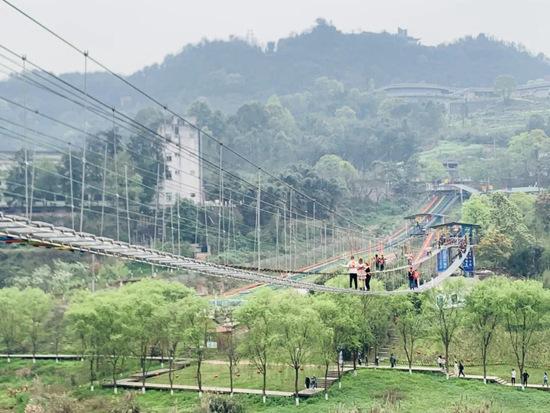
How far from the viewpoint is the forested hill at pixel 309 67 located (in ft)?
347

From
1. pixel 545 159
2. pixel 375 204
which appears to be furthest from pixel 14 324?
pixel 545 159

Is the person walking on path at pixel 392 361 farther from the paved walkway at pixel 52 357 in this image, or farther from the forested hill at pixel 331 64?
the forested hill at pixel 331 64

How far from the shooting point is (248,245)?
39281 mm

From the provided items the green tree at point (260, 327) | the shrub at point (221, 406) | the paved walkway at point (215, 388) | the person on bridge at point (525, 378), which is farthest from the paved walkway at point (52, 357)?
the person on bridge at point (525, 378)

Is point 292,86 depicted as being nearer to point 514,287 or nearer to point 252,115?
point 252,115

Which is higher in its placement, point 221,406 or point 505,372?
point 505,372

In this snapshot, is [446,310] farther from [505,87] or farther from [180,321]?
[505,87]

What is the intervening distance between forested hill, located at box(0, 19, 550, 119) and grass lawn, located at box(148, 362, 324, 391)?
77.7 m

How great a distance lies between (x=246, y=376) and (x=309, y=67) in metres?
90.8

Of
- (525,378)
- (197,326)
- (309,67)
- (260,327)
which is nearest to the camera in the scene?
(525,378)

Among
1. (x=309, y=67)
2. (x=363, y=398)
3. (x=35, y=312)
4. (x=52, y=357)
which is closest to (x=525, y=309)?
(x=363, y=398)

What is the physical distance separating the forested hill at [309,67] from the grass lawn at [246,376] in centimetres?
7765

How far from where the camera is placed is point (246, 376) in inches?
953

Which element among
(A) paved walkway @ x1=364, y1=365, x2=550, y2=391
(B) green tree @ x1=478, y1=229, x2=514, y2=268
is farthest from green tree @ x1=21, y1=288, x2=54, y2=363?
(B) green tree @ x1=478, y1=229, x2=514, y2=268
